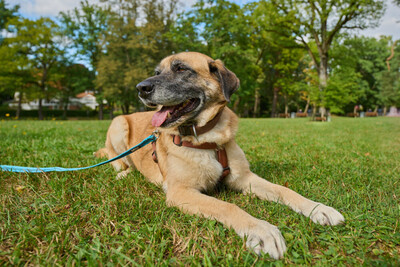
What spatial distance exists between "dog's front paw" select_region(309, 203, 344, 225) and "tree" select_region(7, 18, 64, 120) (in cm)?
3771

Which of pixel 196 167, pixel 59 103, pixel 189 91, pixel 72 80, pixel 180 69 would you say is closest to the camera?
pixel 196 167

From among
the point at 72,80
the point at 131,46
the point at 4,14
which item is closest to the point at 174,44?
the point at 131,46

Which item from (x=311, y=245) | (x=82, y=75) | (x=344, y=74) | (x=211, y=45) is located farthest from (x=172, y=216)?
(x=82, y=75)

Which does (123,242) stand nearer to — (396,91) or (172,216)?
(172,216)

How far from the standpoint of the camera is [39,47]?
32.8 metres

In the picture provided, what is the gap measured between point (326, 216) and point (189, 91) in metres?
1.94

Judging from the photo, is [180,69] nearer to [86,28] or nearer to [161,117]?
[161,117]

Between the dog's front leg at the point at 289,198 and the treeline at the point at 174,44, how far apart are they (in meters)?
22.6

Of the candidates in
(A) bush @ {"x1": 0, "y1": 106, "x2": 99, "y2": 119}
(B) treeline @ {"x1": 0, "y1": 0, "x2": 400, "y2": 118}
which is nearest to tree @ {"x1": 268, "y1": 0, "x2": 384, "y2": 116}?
(B) treeline @ {"x1": 0, "y1": 0, "x2": 400, "y2": 118}

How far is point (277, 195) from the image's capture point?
100.0 inches

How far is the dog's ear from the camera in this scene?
3014 millimetres

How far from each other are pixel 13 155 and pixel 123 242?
4154 millimetres

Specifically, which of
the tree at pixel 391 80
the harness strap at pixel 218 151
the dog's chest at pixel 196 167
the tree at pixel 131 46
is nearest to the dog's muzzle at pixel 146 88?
the harness strap at pixel 218 151

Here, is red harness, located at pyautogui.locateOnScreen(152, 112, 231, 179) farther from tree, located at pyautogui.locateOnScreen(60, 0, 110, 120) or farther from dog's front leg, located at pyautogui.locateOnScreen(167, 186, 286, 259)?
tree, located at pyautogui.locateOnScreen(60, 0, 110, 120)
